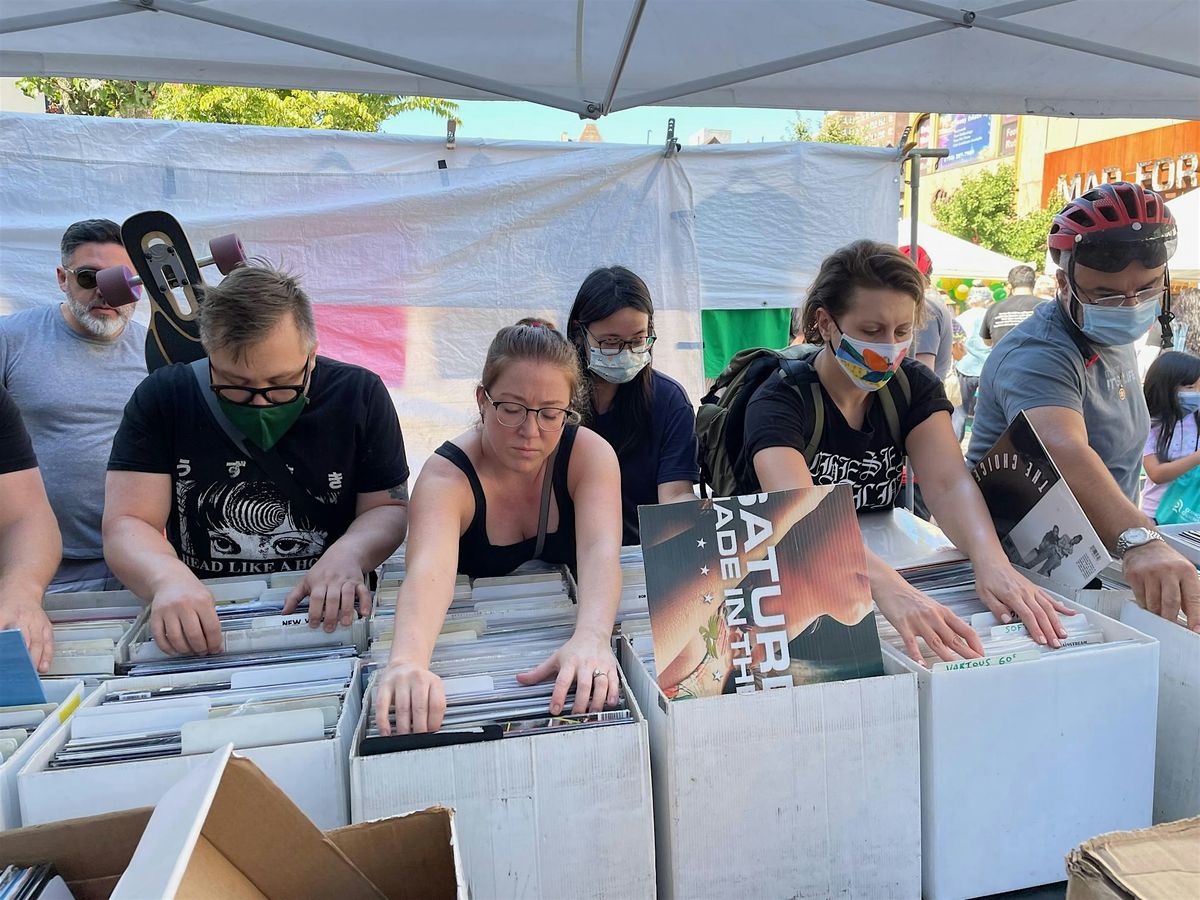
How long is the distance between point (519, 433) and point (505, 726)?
2.29 feet

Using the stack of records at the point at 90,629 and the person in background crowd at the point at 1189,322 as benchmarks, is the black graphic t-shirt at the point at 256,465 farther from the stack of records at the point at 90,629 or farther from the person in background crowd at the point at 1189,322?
the person in background crowd at the point at 1189,322

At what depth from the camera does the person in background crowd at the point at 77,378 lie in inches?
107

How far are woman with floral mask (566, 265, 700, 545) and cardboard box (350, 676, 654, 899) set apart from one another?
1.48 meters

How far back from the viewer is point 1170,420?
4.55 meters

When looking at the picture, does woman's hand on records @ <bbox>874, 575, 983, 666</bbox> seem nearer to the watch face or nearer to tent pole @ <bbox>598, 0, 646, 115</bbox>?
the watch face

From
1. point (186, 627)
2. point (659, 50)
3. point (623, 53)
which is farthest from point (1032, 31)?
point (186, 627)

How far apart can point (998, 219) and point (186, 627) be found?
28100 mm

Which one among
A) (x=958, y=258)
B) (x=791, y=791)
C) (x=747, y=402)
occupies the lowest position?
(x=791, y=791)

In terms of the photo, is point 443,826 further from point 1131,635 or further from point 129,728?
point 1131,635

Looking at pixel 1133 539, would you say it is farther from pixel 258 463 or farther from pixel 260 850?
pixel 258 463

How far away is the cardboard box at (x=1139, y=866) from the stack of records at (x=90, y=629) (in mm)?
1525

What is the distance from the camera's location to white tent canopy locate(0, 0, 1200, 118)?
320 cm

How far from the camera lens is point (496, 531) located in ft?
6.20

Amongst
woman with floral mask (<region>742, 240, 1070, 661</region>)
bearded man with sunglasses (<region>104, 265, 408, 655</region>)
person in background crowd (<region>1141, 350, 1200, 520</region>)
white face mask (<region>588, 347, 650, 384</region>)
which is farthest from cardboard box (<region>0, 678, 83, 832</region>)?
person in background crowd (<region>1141, 350, 1200, 520</region>)
